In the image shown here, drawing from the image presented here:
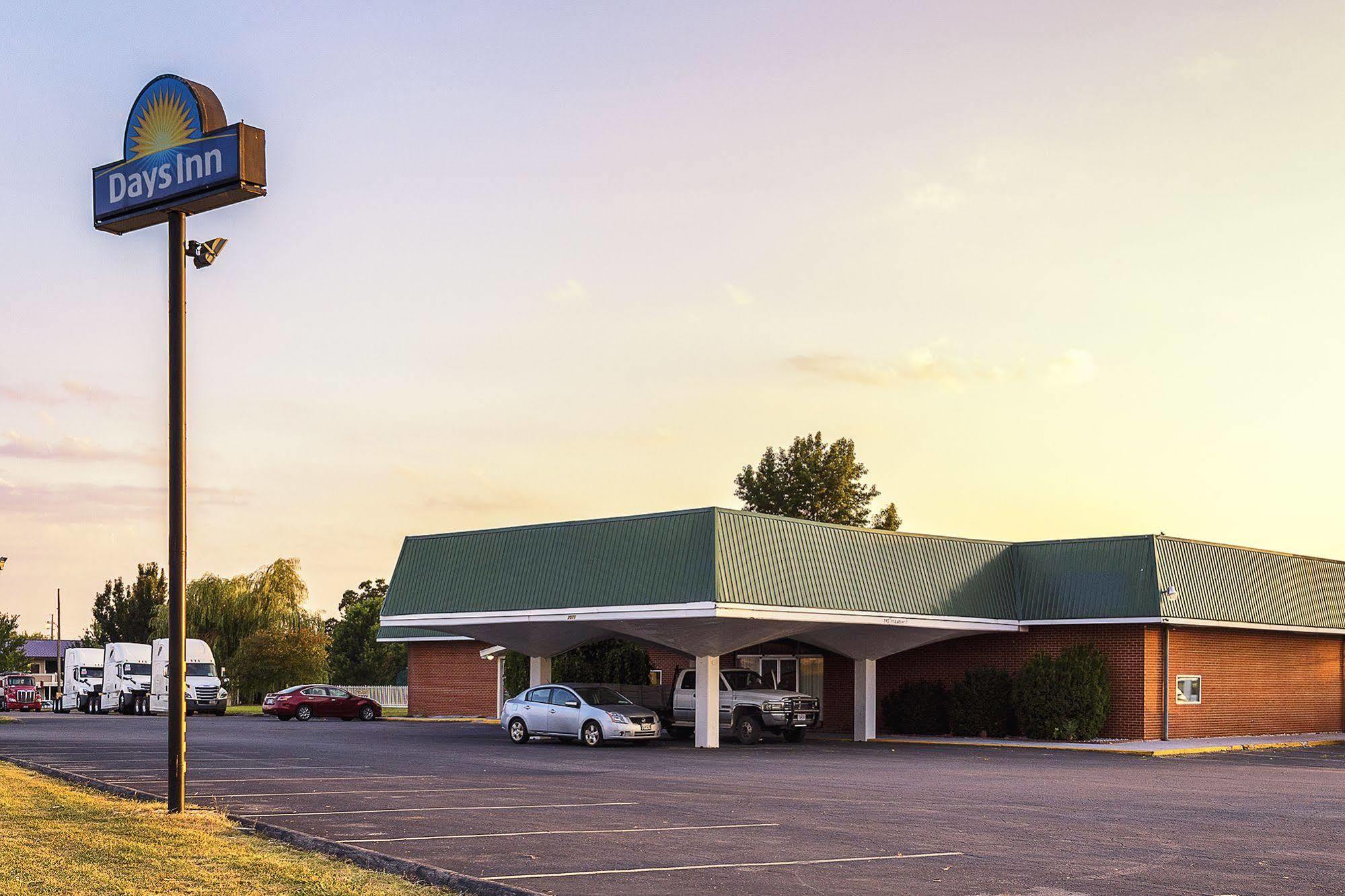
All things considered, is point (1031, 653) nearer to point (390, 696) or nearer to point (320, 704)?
point (320, 704)

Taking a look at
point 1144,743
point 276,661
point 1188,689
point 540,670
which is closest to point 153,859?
point 1144,743

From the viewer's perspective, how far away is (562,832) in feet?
50.3

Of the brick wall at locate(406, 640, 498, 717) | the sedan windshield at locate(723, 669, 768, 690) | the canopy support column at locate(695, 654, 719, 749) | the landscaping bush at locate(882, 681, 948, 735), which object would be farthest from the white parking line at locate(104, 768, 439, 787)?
the brick wall at locate(406, 640, 498, 717)

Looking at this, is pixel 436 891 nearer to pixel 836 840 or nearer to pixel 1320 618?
pixel 836 840

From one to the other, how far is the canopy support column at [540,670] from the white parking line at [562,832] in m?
26.2

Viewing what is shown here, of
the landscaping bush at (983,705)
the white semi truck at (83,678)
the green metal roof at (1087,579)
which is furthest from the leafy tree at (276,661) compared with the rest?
the green metal roof at (1087,579)

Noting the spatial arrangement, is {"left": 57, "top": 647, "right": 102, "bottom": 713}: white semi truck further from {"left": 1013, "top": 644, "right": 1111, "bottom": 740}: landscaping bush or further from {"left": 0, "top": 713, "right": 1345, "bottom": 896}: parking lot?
{"left": 1013, "top": 644, "right": 1111, "bottom": 740}: landscaping bush

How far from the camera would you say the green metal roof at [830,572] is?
112 ft

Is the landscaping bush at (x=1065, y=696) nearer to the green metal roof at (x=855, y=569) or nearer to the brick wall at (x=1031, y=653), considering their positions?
the brick wall at (x=1031, y=653)

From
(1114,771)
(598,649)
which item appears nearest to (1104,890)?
(1114,771)

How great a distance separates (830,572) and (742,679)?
4.13 meters

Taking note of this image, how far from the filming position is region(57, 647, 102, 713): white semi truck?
66312mm

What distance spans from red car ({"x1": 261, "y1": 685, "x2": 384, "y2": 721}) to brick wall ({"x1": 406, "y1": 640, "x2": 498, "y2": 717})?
2019 millimetres

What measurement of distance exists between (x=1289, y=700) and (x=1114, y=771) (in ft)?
62.9
